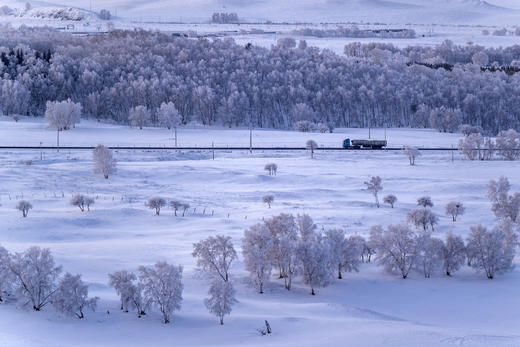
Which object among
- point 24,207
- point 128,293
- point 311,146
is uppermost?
point 311,146

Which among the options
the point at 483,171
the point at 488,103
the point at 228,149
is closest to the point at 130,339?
the point at 483,171

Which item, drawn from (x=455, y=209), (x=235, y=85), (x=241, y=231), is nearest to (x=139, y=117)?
(x=235, y=85)

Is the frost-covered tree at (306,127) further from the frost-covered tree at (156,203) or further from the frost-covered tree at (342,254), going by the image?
the frost-covered tree at (342,254)

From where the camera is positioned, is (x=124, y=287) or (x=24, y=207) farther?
(x=24, y=207)

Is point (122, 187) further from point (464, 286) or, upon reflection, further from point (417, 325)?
point (417, 325)

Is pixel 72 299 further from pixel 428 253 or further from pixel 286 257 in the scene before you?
pixel 428 253

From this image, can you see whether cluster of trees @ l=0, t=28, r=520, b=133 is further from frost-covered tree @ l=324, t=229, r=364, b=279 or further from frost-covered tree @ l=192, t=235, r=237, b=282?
frost-covered tree @ l=324, t=229, r=364, b=279
